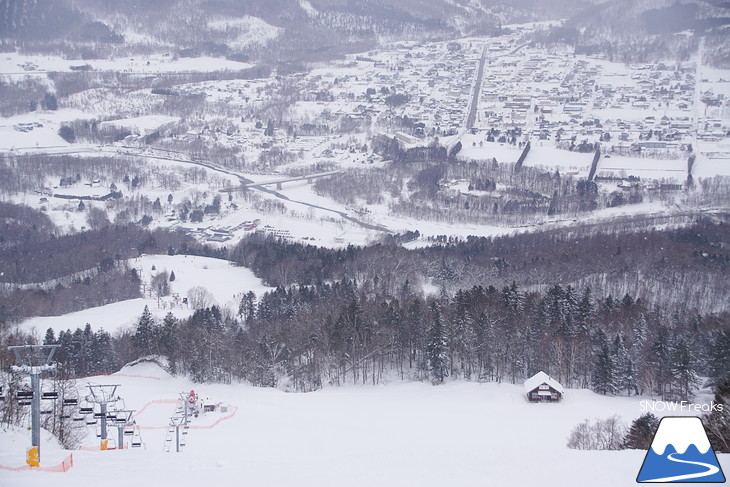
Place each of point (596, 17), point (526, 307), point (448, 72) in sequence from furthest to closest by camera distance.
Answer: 1. point (596, 17)
2. point (448, 72)
3. point (526, 307)

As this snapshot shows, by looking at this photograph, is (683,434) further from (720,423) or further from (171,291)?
(171,291)

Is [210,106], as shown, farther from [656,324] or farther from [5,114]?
[656,324]

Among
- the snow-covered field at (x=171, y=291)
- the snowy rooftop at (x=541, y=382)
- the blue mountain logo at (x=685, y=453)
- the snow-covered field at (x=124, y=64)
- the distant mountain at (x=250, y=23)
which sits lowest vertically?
the snow-covered field at (x=171, y=291)

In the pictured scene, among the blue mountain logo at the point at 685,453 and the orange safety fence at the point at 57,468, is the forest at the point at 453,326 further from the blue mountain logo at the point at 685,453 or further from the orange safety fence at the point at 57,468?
the blue mountain logo at the point at 685,453

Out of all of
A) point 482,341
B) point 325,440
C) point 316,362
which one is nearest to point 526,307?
point 482,341

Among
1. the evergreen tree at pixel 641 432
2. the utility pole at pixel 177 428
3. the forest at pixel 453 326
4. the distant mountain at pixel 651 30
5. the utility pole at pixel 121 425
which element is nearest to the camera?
the evergreen tree at pixel 641 432

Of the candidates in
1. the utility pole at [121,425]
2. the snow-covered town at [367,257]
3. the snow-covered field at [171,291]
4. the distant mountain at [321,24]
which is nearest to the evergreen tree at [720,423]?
the snow-covered town at [367,257]
